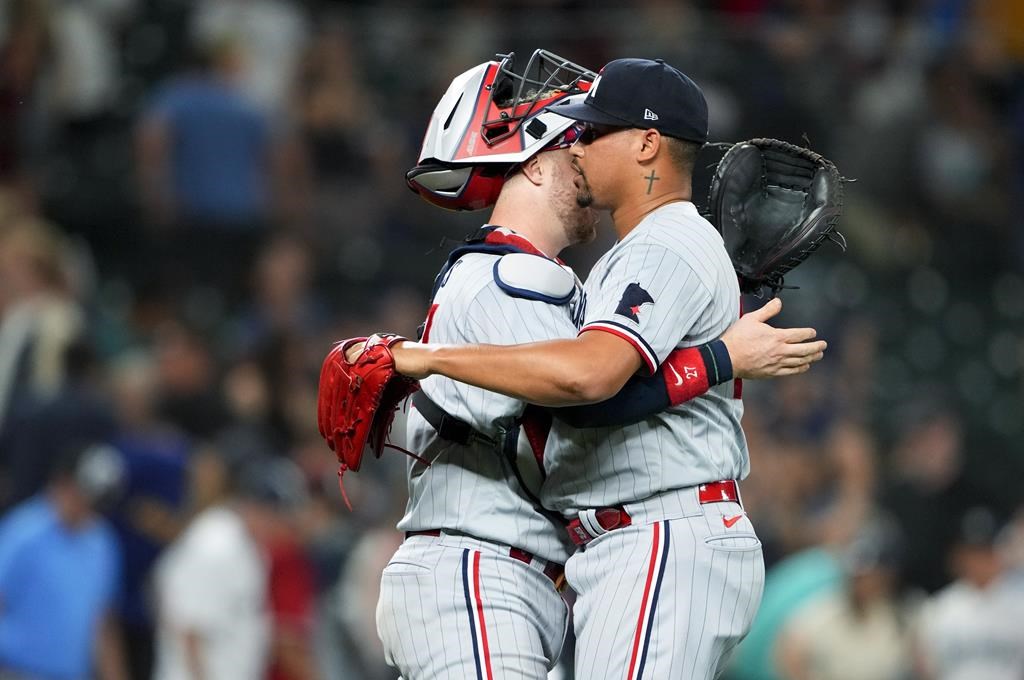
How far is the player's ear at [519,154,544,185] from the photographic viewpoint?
3.96 metres

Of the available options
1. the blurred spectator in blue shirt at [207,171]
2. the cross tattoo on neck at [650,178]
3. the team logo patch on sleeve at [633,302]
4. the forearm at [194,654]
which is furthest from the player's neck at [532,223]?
the blurred spectator in blue shirt at [207,171]

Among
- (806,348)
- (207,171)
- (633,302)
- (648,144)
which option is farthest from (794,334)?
(207,171)

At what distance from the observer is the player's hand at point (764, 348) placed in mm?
3674

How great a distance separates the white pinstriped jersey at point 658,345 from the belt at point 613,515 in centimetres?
2

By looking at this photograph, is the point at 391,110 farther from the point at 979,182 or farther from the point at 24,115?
the point at 979,182

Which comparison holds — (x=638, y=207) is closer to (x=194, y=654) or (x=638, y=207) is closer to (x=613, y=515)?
(x=613, y=515)

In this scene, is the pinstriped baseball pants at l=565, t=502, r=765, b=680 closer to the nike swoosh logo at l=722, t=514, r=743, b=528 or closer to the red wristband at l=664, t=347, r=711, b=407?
the nike swoosh logo at l=722, t=514, r=743, b=528

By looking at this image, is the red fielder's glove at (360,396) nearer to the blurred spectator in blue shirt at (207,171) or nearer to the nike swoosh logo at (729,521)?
the nike swoosh logo at (729,521)

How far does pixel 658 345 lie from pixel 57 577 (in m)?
4.45

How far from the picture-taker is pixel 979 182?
1197cm

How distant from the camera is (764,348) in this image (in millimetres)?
3686

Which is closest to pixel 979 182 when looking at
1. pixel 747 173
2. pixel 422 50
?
pixel 422 50

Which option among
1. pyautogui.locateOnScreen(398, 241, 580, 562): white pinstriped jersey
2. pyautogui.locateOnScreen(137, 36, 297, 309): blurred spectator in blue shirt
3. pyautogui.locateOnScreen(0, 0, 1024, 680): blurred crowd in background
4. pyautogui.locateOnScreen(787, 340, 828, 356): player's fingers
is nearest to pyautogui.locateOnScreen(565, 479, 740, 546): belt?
pyautogui.locateOnScreen(398, 241, 580, 562): white pinstriped jersey

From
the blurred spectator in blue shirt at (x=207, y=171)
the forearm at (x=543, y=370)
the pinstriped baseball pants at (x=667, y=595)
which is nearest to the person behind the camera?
the forearm at (x=543, y=370)
